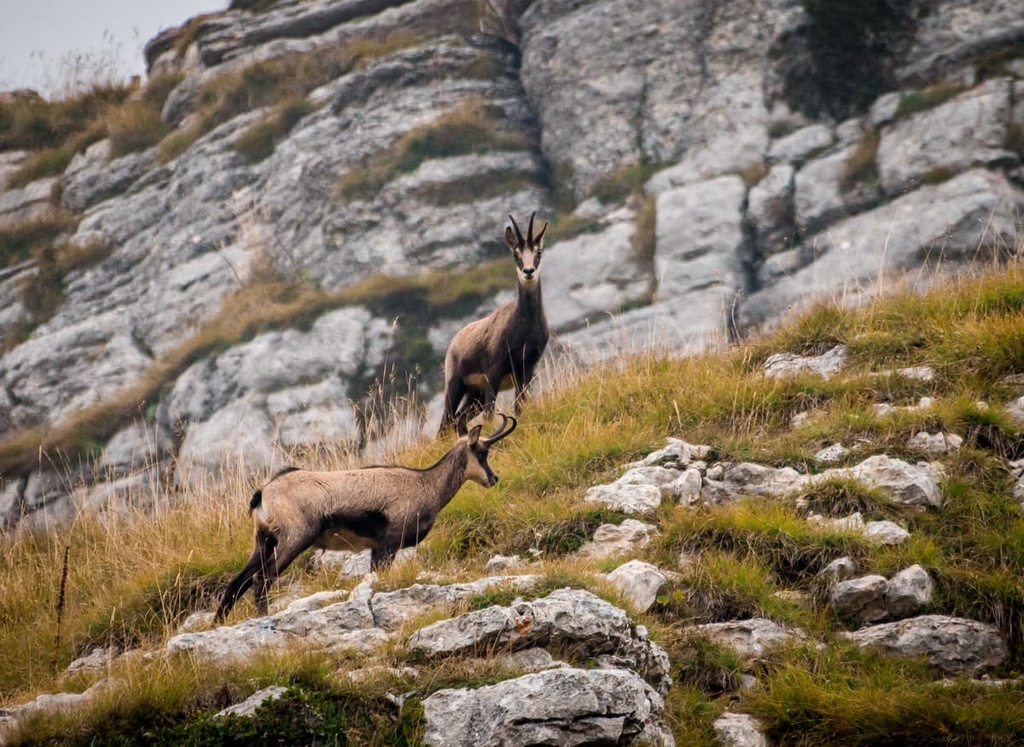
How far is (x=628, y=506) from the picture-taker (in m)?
9.00

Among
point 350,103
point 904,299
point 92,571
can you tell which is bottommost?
point 92,571

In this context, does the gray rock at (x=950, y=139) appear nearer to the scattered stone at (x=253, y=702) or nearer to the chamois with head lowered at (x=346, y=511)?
the chamois with head lowered at (x=346, y=511)

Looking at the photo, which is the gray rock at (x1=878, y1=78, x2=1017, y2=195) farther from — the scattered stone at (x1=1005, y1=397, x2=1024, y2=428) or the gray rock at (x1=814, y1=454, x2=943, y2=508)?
the gray rock at (x1=814, y1=454, x2=943, y2=508)

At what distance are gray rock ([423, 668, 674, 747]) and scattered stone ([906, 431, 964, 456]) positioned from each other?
4249 millimetres

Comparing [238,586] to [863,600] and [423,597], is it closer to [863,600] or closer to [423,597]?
[423,597]

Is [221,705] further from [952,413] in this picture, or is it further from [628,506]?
[952,413]

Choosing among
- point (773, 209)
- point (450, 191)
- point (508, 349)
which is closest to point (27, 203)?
point (450, 191)

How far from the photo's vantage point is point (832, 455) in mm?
9367

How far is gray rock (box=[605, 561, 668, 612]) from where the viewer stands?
7504 mm

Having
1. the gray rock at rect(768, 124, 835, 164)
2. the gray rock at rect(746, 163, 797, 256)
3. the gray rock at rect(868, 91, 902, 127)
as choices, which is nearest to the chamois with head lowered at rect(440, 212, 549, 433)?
the gray rock at rect(746, 163, 797, 256)

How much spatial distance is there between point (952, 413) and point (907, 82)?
1625cm

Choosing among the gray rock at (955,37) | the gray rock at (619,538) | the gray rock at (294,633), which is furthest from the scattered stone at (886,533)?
the gray rock at (955,37)

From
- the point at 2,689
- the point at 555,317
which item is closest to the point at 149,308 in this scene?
the point at 555,317

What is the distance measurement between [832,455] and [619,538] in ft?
6.77
